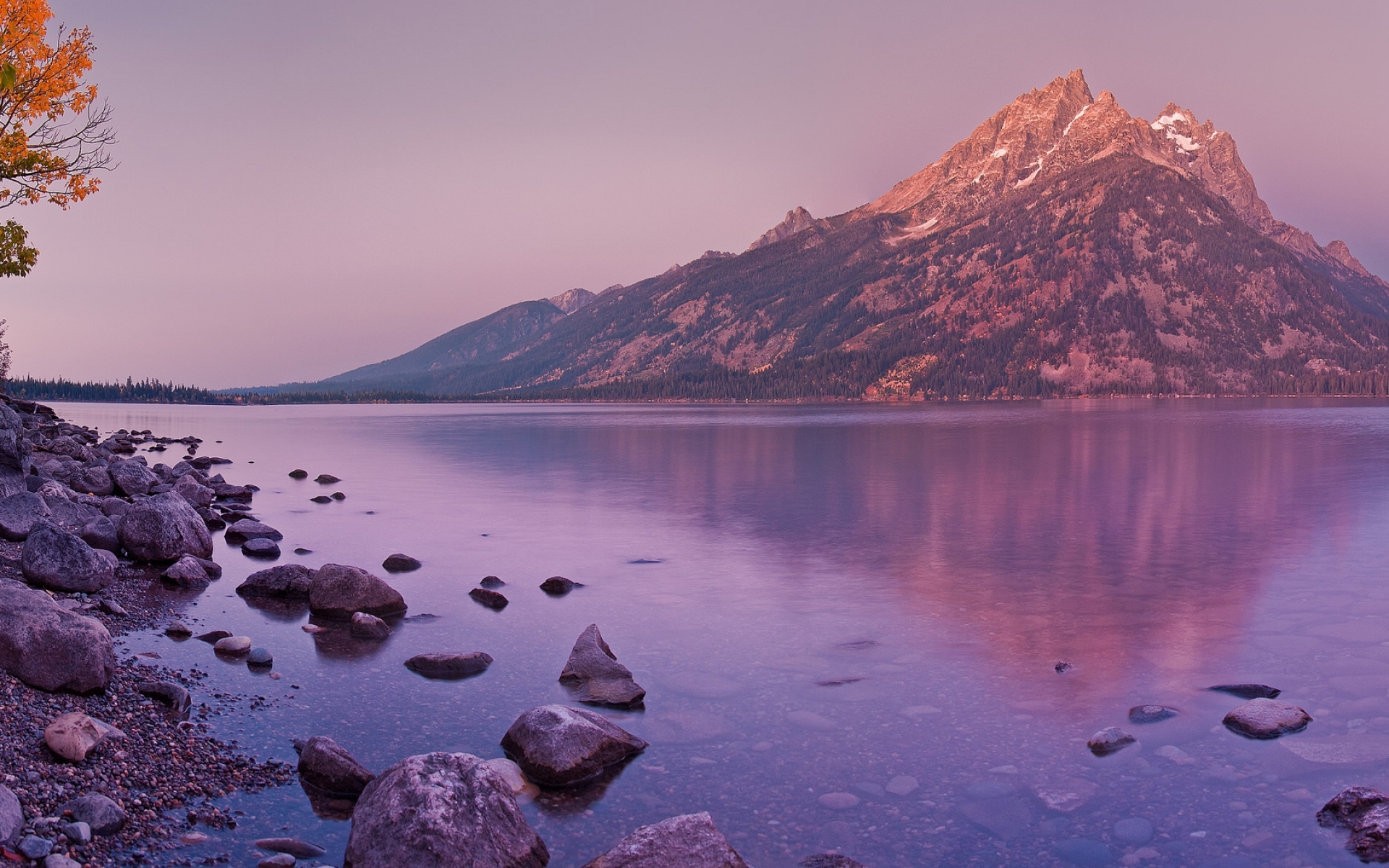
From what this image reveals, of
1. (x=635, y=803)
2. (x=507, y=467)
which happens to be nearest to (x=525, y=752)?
(x=635, y=803)

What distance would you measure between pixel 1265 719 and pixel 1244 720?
11.9 inches

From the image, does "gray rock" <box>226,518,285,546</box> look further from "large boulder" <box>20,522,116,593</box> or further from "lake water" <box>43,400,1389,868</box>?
"large boulder" <box>20,522,116,593</box>

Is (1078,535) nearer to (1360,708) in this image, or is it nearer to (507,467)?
(1360,708)

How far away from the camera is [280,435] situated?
385 ft

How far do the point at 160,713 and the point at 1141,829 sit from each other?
13.4m

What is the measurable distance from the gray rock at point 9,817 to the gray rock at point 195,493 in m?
30.8

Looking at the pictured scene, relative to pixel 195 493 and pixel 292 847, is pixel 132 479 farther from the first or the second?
pixel 292 847

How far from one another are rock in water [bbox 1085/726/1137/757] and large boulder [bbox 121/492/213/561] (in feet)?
78.4

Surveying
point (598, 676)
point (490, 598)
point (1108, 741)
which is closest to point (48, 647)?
point (598, 676)

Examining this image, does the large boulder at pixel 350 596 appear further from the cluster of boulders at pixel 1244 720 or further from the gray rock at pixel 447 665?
the cluster of boulders at pixel 1244 720

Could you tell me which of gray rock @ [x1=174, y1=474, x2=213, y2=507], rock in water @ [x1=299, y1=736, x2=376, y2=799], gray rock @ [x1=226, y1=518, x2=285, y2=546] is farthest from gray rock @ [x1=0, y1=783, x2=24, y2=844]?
gray rock @ [x1=174, y1=474, x2=213, y2=507]

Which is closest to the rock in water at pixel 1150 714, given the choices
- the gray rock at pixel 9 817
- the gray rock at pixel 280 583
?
the gray rock at pixel 9 817

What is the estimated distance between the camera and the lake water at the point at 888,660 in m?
10.3

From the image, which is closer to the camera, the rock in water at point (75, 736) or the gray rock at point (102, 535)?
the rock in water at point (75, 736)
